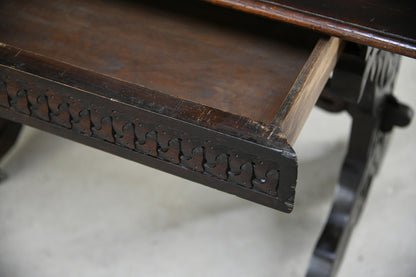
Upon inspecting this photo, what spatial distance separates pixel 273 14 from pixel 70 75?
328 millimetres

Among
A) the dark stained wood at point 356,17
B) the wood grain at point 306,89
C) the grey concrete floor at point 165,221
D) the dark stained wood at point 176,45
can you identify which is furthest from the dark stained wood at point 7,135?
the wood grain at point 306,89

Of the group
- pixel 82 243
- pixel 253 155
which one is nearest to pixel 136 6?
pixel 253 155

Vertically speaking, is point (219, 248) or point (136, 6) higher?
point (136, 6)

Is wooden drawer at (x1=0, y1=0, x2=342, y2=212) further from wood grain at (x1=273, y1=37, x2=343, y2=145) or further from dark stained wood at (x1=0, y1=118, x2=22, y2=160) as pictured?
dark stained wood at (x1=0, y1=118, x2=22, y2=160)

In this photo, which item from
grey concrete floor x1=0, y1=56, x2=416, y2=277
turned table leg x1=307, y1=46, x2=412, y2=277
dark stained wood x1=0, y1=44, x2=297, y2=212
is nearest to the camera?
dark stained wood x1=0, y1=44, x2=297, y2=212

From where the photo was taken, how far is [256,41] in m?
1.03

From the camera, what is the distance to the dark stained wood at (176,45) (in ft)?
3.09

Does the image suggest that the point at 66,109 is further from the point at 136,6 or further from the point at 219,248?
the point at 219,248

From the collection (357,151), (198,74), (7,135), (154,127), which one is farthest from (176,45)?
(7,135)

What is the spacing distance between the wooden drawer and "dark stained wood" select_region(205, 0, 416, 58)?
0.04 meters

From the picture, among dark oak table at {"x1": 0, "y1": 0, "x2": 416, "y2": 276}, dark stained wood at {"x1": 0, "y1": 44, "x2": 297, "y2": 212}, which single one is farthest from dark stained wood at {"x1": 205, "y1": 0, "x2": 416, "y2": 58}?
dark stained wood at {"x1": 0, "y1": 44, "x2": 297, "y2": 212}

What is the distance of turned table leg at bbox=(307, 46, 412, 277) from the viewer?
1.29 m

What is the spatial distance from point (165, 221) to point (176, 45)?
2.04ft

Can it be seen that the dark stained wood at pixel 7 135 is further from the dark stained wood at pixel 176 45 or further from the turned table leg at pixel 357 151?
the turned table leg at pixel 357 151
